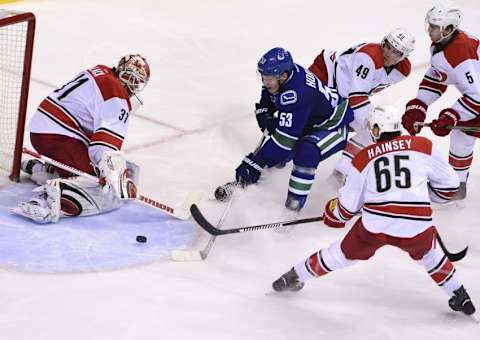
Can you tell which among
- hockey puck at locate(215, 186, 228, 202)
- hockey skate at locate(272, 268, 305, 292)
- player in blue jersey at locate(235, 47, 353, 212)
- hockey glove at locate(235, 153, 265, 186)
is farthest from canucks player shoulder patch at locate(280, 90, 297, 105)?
hockey skate at locate(272, 268, 305, 292)

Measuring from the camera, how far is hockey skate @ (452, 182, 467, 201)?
14.5 feet

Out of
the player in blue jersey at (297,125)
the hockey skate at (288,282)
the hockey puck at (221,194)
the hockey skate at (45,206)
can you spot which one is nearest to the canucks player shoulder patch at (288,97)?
the player in blue jersey at (297,125)

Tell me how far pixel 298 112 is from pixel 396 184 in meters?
0.91

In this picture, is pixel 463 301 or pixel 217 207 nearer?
pixel 463 301

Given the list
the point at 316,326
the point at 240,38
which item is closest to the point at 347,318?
the point at 316,326

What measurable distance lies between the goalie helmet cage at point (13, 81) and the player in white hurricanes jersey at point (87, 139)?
130 millimetres

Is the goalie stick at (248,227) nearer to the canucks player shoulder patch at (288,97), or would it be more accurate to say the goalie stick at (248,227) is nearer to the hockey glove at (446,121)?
the canucks player shoulder patch at (288,97)

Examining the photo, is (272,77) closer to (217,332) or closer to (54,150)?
(54,150)

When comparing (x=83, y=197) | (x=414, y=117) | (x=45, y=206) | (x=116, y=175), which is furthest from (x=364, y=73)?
(x=45, y=206)

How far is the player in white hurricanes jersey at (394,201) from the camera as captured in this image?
10.3 feet

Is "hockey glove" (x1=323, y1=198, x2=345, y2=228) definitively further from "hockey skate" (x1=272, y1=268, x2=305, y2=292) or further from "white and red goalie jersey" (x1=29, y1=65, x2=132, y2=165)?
"white and red goalie jersey" (x1=29, y1=65, x2=132, y2=165)

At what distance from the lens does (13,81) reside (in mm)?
4438

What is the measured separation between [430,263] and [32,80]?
3037 mm

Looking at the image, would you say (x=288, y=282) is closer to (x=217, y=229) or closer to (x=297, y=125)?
(x=217, y=229)
